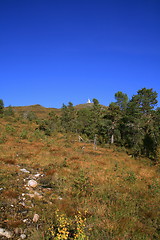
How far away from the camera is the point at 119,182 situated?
9070mm

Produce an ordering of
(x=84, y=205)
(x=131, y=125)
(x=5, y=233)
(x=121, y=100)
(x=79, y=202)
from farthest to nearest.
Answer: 1. (x=121, y=100)
2. (x=131, y=125)
3. (x=79, y=202)
4. (x=84, y=205)
5. (x=5, y=233)

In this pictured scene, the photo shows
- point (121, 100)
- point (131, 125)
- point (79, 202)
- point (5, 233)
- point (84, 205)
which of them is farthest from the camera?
point (121, 100)

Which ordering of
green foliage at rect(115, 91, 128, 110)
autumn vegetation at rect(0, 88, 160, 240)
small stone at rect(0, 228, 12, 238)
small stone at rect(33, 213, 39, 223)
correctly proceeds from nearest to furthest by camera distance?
small stone at rect(0, 228, 12, 238), autumn vegetation at rect(0, 88, 160, 240), small stone at rect(33, 213, 39, 223), green foliage at rect(115, 91, 128, 110)

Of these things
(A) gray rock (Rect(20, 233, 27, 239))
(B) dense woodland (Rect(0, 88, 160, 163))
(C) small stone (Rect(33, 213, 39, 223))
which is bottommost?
(A) gray rock (Rect(20, 233, 27, 239))

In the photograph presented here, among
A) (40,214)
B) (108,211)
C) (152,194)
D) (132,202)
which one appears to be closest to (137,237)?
(108,211)

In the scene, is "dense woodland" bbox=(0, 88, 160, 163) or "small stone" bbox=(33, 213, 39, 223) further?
"dense woodland" bbox=(0, 88, 160, 163)

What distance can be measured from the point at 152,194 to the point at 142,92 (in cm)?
2084

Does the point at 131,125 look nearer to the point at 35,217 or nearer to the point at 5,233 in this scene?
the point at 35,217

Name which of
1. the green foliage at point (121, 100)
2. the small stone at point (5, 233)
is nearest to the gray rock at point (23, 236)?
the small stone at point (5, 233)

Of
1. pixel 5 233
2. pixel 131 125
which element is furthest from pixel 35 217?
pixel 131 125

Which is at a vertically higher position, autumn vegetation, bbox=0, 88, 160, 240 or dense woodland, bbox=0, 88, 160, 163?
dense woodland, bbox=0, 88, 160, 163

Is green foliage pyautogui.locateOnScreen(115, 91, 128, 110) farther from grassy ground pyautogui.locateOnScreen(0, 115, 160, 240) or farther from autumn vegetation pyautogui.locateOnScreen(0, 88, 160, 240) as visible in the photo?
grassy ground pyautogui.locateOnScreen(0, 115, 160, 240)

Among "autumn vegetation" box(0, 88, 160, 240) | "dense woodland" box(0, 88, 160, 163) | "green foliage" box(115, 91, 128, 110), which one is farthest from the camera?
"green foliage" box(115, 91, 128, 110)

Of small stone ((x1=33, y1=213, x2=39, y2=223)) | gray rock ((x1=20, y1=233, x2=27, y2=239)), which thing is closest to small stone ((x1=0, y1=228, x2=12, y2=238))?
gray rock ((x1=20, y1=233, x2=27, y2=239))
